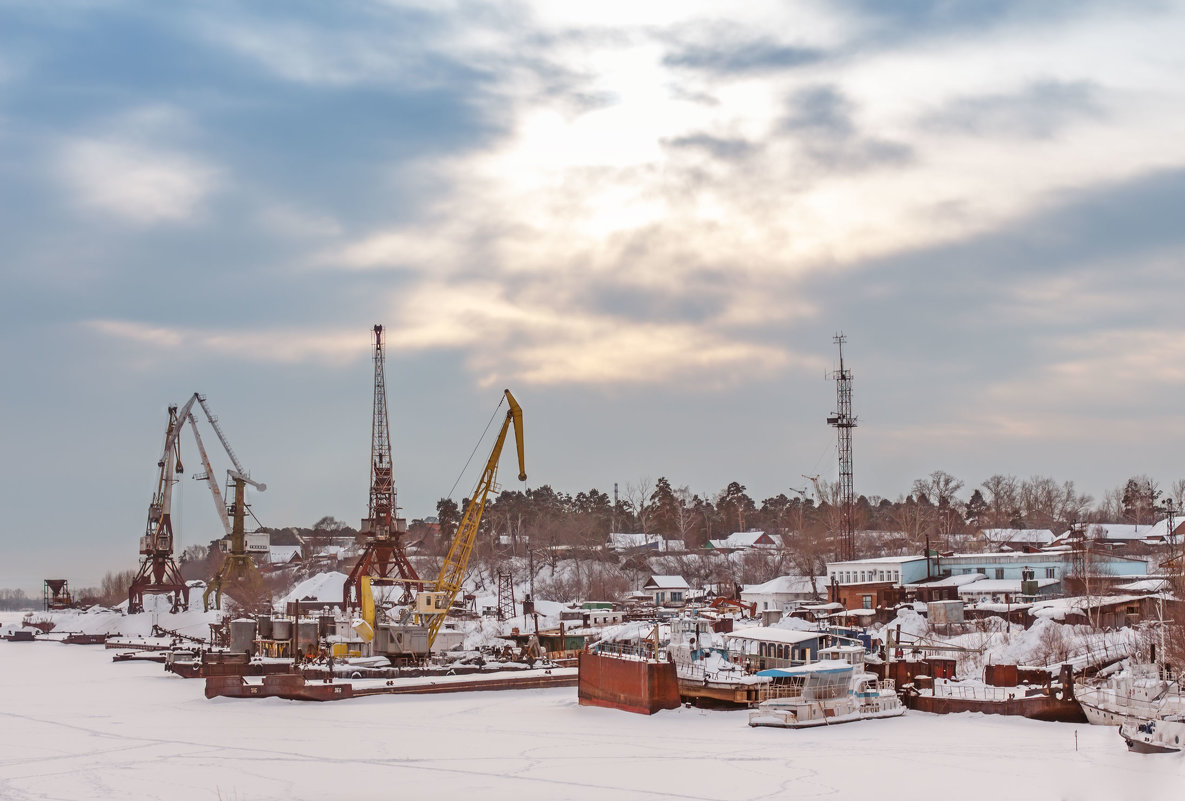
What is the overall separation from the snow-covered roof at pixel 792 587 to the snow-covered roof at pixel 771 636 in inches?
1618

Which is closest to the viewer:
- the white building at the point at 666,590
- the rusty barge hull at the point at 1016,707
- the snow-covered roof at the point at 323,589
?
the rusty barge hull at the point at 1016,707

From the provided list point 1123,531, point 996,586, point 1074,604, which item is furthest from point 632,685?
point 1123,531

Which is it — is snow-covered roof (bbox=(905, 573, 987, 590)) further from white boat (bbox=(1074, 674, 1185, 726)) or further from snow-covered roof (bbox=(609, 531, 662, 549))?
snow-covered roof (bbox=(609, 531, 662, 549))

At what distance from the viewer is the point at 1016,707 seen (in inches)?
1793

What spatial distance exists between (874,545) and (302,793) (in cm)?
11225

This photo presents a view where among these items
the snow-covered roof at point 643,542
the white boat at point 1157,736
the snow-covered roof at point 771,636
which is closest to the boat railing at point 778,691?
the snow-covered roof at point 771,636

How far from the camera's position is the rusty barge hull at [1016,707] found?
4447 cm

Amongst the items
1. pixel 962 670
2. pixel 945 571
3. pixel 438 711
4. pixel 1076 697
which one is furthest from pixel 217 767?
pixel 945 571

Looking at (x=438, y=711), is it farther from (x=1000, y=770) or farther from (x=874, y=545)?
(x=874, y=545)

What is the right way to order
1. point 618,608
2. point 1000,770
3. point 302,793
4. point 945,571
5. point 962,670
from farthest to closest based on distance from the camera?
1. point 618,608
2. point 945,571
3. point 962,670
4. point 1000,770
5. point 302,793

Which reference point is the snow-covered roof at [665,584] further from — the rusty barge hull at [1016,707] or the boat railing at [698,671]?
the rusty barge hull at [1016,707]

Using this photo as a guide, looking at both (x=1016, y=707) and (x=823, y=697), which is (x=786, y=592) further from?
(x=1016, y=707)

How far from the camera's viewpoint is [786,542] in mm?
142250

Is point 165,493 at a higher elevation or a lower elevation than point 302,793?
higher
